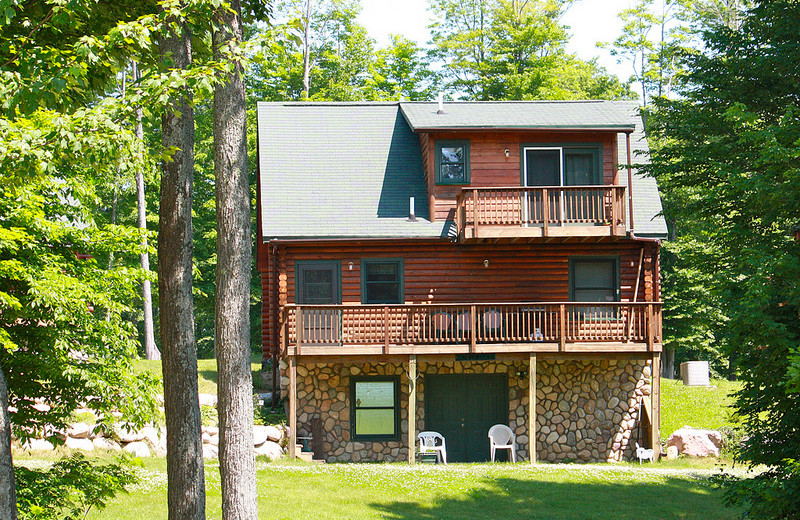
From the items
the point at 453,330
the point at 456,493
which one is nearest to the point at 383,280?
the point at 453,330

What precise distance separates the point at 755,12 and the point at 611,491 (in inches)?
373

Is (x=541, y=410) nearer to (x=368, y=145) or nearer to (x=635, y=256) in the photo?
(x=635, y=256)

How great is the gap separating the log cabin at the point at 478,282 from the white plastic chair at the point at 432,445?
0.34m

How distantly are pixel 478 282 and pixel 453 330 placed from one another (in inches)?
76.3

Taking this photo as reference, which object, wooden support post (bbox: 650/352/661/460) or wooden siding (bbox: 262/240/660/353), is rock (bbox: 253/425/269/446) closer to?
wooden siding (bbox: 262/240/660/353)

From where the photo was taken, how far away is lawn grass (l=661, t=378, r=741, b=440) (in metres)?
22.6

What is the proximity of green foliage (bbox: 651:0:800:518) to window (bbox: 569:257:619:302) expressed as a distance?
465 centimetres

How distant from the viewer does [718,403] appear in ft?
79.6

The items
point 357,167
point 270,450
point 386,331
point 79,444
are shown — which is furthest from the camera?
point 357,167

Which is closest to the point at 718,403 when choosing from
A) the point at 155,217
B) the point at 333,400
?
the point at 333,400

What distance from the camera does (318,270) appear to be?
20.2 meters

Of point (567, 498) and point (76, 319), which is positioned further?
point (567, 498)

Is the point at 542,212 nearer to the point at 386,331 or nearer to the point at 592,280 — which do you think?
the point at 592,280

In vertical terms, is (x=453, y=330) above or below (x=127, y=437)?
above
